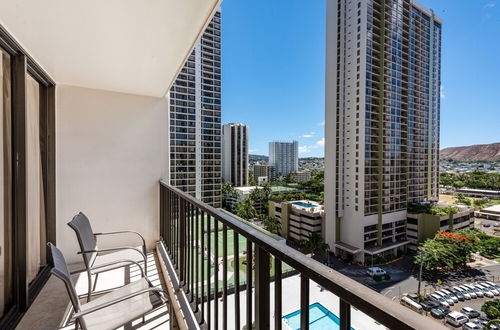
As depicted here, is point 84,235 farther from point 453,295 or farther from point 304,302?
point 453,295

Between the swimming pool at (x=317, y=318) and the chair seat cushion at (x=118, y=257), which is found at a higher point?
the swimming pool at (x=317, y=318)

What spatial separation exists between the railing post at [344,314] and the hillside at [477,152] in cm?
1776

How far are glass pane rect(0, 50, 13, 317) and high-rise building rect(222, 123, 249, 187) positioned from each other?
74.5 feet

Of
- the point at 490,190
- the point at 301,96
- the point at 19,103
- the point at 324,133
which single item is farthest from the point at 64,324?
the point at 301,96

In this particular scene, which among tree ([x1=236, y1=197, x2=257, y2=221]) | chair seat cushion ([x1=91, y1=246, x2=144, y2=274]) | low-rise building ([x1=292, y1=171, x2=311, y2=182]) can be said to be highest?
chair seat cushion ([x1=91, y1=246, x2=144, y2=274])

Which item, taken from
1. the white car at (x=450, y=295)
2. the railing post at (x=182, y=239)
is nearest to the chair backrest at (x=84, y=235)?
the railing post at (x=182, y=239)

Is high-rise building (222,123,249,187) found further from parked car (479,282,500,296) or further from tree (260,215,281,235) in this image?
parked car (479,282,500,296)

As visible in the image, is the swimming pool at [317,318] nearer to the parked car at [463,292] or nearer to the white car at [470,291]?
the parked car at [463,292]

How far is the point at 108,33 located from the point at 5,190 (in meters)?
1.44

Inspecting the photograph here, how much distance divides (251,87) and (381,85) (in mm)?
15559

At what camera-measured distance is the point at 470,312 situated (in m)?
8.16

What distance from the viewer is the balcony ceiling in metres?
1.45

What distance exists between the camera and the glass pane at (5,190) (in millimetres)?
1665

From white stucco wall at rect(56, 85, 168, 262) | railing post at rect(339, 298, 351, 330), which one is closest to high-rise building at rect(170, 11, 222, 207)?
white stucco wall at rect(56, 85, 168, 262)
